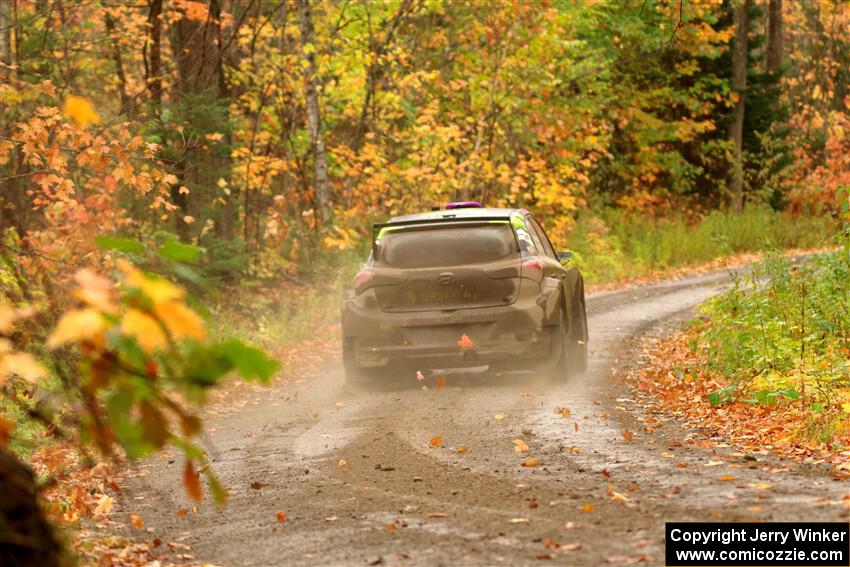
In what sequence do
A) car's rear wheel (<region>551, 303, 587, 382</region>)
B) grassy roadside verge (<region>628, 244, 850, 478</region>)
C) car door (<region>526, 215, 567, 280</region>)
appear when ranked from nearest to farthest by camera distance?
grassy roadside verge (<region>628, 244, 850, 478</region>) → car's rear wheel (<region>551, 303, 587, 382</region>) → car door (<region>526, 215, 567, 280</region>)

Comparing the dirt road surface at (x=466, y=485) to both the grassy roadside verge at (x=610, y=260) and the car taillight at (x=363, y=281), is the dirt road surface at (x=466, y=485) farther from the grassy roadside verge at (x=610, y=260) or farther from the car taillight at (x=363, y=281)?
the grassy roadside verge at (x=610, y=260)

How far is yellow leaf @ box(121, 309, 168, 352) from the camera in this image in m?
3.20

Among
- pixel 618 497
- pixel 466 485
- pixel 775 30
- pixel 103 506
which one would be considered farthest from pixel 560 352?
pixel 775 30

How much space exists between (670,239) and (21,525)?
1081 inches

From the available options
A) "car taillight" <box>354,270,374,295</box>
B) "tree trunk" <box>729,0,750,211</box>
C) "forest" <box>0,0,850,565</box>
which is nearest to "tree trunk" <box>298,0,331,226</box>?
"forest" <box>0,0,850,565</box>

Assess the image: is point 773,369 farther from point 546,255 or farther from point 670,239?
point 670,239

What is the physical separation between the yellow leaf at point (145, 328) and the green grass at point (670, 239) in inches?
959

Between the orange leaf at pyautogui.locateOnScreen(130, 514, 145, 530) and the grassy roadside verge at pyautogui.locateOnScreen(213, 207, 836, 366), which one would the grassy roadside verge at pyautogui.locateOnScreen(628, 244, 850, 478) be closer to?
the grassy roadside verge at pyautogui.locateOnScreen(213, 207, 836, 366)

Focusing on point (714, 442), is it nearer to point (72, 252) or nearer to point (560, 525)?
point (560, 525)

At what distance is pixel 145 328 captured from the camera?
3.20m

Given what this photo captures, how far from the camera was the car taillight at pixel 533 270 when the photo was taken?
1243 centimetres

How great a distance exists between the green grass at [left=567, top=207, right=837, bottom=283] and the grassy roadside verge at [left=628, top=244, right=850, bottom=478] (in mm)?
11515

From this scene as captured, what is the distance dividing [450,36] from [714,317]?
1396 centimetres

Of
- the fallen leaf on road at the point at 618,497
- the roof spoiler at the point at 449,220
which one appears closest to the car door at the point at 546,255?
the roof spoiler at the point at 449,220
